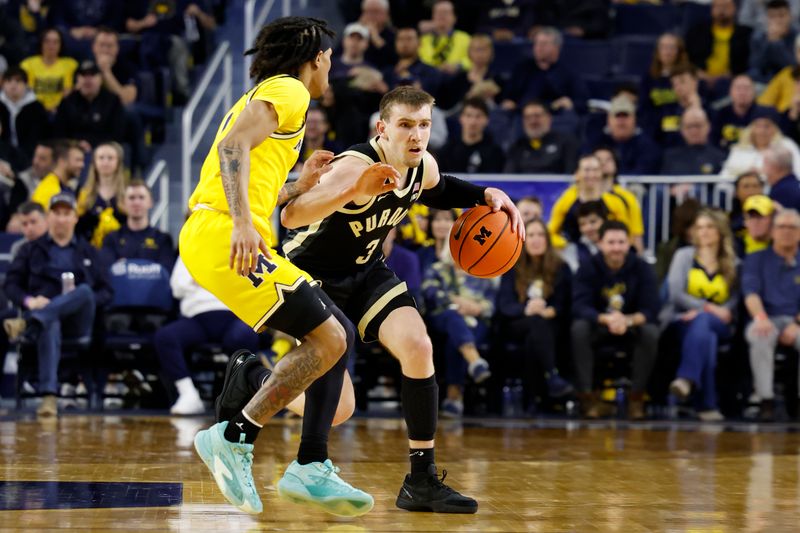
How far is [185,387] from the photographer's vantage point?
9.44 meters

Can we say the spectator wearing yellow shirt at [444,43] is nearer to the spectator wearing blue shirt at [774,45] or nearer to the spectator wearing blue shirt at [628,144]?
the spectator wearing blue shirt at [628,144]

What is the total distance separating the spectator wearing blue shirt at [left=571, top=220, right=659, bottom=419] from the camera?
977cm

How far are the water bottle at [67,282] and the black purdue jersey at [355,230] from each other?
→ 4.52m

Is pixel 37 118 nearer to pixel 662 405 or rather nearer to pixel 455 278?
pixel 455 278

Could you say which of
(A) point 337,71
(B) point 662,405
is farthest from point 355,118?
(B) point 662,405

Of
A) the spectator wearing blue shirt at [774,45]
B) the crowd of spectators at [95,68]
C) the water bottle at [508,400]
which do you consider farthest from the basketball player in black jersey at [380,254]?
the spectator wearing blue shirt at [774,45]

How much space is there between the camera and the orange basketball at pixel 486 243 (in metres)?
5.60

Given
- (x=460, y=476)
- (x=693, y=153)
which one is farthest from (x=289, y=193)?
(x=693, y=153)

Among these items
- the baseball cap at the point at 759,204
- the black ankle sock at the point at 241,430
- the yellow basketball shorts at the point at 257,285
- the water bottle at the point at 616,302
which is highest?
the baseball cap at the point at 759,204

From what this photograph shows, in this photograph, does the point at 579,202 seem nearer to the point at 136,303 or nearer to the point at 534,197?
the point at 534,197

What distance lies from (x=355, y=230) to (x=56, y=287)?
4970mm

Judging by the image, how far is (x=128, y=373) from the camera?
10023 mm

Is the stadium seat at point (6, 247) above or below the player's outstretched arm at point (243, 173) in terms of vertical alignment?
below

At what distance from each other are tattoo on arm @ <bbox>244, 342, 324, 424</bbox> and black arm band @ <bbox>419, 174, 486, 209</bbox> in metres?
1.12
